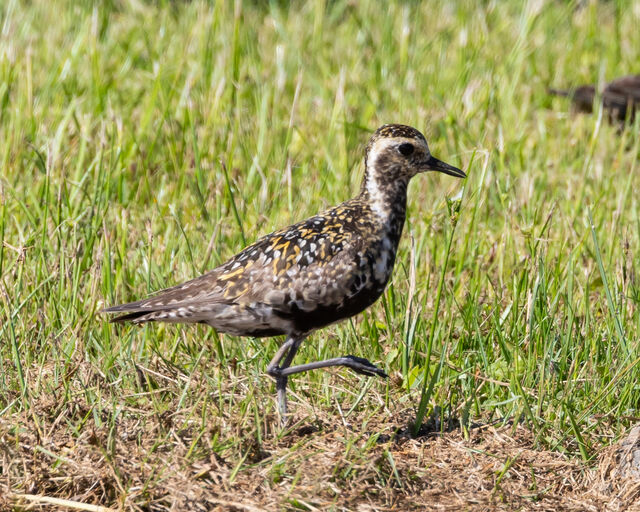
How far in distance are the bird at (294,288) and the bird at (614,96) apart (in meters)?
4.25

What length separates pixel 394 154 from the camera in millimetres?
4730

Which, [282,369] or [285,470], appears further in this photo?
[282,369]

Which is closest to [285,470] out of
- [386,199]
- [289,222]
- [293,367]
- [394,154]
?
[293,367]

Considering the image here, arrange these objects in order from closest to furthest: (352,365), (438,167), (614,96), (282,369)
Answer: (352,365) < (282,369) < (438,167) < (614,96)

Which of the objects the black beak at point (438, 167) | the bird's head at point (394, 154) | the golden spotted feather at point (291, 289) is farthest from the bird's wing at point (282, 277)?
the black beak at point (438, 167)

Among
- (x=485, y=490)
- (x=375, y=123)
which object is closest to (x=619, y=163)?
(x=375, y=123)

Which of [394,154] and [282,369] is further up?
[394,154]

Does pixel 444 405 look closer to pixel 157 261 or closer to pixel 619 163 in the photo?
pixel 157 261

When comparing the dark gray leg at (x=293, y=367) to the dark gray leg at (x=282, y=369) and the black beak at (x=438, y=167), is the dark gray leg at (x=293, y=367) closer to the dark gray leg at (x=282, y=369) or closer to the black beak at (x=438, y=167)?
the dark gray leg at (x=282, y=369)

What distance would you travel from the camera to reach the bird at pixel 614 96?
321 inches

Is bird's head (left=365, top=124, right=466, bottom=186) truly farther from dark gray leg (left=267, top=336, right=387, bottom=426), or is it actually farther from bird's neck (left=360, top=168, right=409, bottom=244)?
dark gray leg (left=267, top=336, right=387, bottom=426)

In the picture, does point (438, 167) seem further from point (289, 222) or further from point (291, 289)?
point (289, 222)

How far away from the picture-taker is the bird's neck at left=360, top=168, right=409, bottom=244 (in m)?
4.57

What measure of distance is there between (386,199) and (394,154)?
0.77 feet
